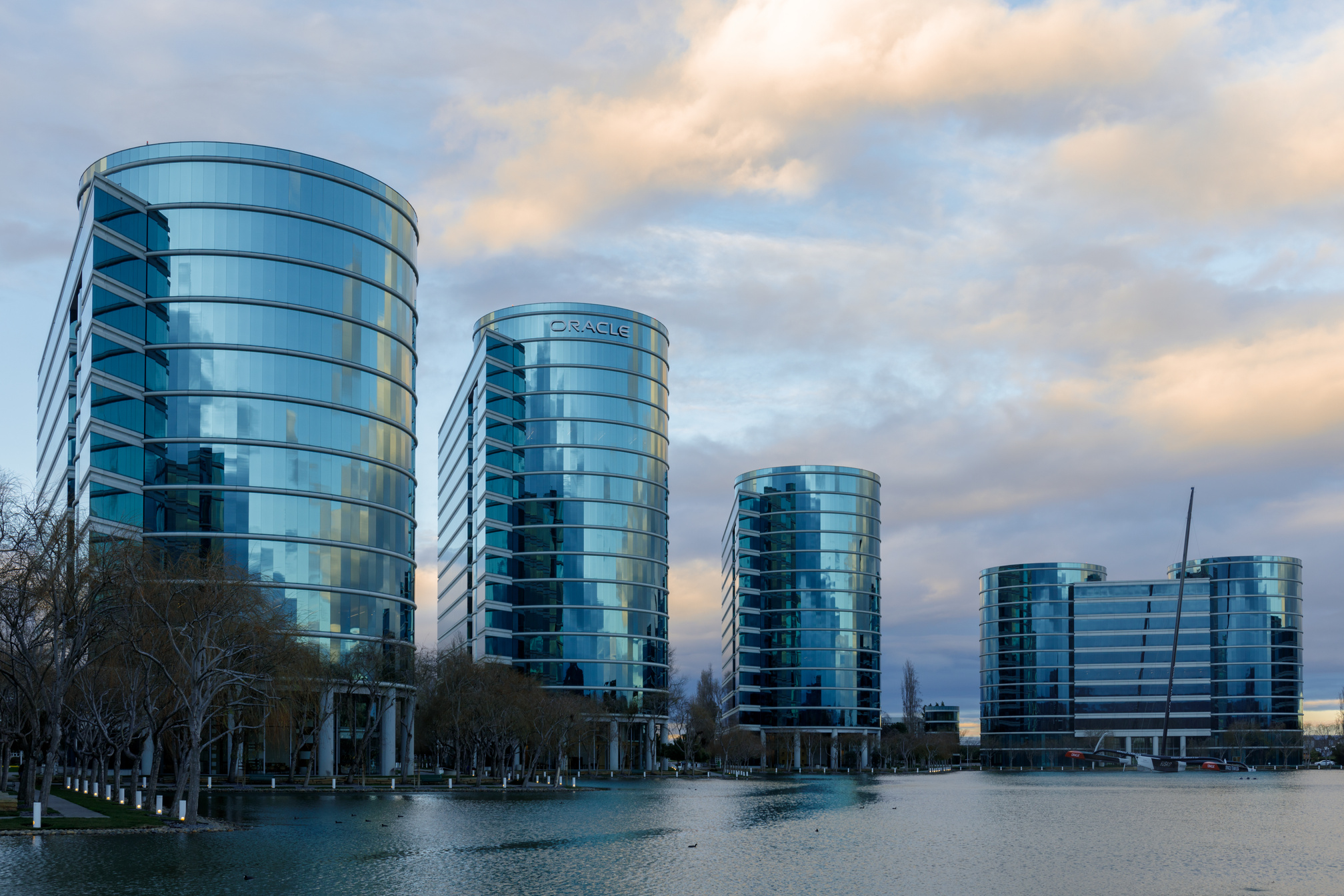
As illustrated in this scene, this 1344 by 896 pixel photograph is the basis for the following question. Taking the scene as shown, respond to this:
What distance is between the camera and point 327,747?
115500 mm

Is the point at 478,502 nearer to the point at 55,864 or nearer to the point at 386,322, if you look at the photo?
the point at 386,322

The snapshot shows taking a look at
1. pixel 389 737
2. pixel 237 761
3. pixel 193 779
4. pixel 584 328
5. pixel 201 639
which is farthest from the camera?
pixel 584 328

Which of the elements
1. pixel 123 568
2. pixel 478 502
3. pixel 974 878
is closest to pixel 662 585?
pixel 478 502

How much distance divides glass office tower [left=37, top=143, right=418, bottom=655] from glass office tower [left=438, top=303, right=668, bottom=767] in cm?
5191

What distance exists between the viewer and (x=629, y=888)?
34.4 m

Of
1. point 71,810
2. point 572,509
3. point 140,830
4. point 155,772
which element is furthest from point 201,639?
point 572,509

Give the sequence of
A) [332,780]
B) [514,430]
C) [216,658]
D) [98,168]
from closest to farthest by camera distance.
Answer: [216,658] → [332,780] → [98,168] → [514,430]

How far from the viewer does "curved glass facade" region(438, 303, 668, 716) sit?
17475 cm

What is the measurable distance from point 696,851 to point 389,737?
3220 inches

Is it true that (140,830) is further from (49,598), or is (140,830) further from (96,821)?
(49,598)

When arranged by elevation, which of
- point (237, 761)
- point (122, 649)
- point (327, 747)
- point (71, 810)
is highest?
point (122, 649)

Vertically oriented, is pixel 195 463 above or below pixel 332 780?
above

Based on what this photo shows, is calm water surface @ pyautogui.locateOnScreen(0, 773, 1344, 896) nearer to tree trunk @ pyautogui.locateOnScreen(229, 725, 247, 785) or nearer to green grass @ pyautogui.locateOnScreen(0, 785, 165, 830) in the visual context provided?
green grass @ pyautogui.locateOnScreen(0, 785, 165, 830)

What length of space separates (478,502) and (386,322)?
2412 inches
